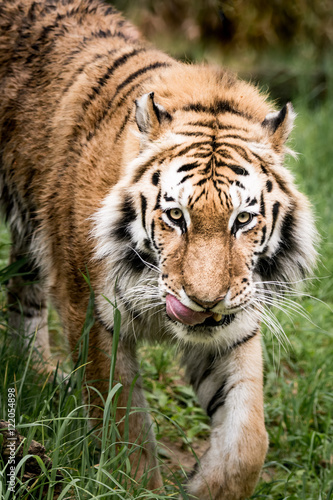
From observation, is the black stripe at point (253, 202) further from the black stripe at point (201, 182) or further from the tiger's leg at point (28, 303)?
the tiger's leg at point (28, 303)

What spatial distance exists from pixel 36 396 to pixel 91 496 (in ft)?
2.30

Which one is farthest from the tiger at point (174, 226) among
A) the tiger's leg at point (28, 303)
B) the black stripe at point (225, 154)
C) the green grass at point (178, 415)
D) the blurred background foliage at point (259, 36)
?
the blurred background foliage at point (259, 36)

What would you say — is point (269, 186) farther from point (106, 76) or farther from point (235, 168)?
point (106, 76)

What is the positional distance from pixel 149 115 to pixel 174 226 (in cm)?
50

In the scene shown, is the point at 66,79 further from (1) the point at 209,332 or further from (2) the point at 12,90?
(1) the point at 209,332

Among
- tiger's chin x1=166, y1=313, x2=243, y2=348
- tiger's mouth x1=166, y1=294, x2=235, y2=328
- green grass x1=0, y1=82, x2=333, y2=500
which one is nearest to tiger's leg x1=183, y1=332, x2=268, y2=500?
green grass x1=0, y1=82, x2=333, y2=500

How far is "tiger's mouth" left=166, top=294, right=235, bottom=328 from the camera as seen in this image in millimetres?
2484

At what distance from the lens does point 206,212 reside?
2.49 m

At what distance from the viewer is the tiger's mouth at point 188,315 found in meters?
2.48

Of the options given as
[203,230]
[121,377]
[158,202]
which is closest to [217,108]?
[158,202]

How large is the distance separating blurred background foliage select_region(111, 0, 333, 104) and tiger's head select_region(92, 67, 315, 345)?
189 inches

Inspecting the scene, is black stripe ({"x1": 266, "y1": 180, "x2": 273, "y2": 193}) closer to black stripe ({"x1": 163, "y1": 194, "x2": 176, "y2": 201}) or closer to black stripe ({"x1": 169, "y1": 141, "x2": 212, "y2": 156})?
black stripe ({"x1": 169, "y1": 141, "x2": 212, "y2": 156})

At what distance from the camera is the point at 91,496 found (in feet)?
7.38

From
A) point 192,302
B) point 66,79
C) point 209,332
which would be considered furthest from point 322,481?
point 66,79
